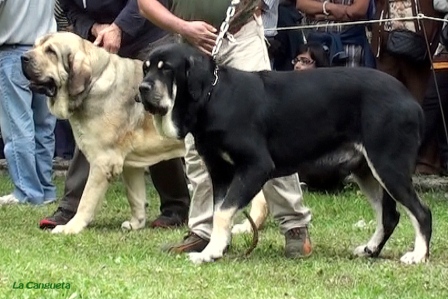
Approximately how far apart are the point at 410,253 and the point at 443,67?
164 inches

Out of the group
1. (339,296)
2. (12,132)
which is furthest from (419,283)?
(12,132)

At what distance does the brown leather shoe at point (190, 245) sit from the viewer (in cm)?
700

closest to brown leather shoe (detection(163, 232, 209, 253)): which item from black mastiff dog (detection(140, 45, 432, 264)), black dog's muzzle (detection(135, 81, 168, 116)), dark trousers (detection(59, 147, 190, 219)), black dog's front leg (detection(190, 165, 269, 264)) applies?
black mastiff dog (detection(140, 45, 432, 264))

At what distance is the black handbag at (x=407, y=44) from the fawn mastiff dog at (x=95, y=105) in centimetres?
296

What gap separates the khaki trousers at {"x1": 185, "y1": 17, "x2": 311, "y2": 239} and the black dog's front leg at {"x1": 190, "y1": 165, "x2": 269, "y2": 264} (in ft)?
1.61

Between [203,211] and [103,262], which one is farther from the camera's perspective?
[203,211]

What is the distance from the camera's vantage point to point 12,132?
9.66 meters

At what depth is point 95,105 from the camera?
8047 millimetres

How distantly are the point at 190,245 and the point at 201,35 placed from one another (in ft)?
4.29

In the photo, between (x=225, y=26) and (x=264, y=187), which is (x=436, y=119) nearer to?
(x=264, y=187)

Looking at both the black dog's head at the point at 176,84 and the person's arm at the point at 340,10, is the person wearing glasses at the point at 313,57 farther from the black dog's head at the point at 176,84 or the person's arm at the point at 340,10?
the black dog's head at the point at 176,84

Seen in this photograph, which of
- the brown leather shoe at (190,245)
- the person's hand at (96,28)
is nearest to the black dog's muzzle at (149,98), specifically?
the brown leather shoe at (190,245)

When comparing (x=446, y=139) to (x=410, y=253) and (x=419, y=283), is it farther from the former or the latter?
(x=419, y=283)

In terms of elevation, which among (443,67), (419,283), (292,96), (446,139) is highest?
(292,96)
